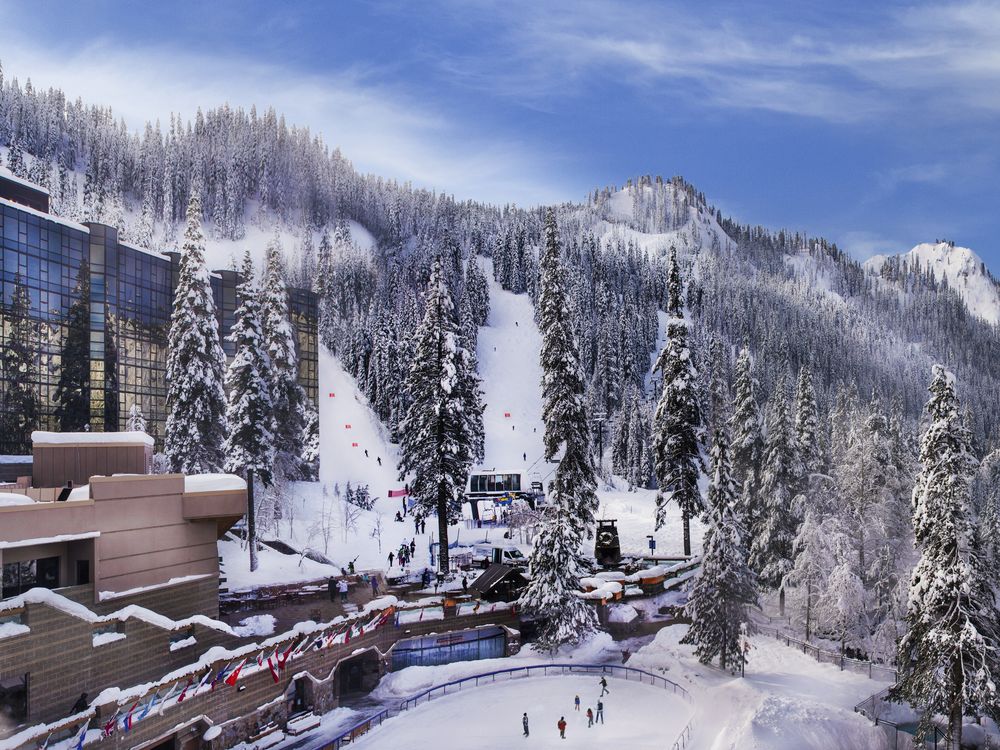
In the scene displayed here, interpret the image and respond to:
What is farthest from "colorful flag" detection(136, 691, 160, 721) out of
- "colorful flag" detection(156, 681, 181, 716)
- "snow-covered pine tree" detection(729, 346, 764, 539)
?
"snow-covered pine tree" detection(729, 346, 764, 539)

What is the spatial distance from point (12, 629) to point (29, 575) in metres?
4.10

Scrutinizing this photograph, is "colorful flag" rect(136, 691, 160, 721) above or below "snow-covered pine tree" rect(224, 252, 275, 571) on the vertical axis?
below

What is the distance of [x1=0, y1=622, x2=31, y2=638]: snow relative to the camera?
18359 mm

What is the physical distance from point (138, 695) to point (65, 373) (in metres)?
51.0

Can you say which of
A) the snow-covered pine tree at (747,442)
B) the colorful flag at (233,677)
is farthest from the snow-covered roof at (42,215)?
the snow-covered pine tree at (747,442)

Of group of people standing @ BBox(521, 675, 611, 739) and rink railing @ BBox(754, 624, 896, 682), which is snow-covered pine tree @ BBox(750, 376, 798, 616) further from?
group of people standing @ BBox(521, 675, 611, 739)

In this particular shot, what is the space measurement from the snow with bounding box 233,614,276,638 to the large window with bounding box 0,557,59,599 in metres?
7.16

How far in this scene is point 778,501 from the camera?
1629 inches

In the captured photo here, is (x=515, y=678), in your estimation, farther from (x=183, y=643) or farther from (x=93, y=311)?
(x=93, y=311)

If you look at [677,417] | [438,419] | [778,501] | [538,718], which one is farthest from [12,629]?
[778,501]

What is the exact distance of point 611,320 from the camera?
451 feet

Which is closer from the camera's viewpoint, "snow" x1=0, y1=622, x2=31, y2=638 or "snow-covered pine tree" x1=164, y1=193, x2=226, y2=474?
"snow" x1=0, y1=622, x2=31, y2=638

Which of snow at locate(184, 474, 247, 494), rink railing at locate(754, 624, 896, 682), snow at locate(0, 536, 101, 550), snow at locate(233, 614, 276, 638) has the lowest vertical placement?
rink railing at locate(754, 624, 896, 682)

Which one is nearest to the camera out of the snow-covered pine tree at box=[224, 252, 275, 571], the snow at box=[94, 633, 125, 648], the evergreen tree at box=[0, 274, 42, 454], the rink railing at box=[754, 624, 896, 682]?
the snow at box=[94, 633, 125, 648]
